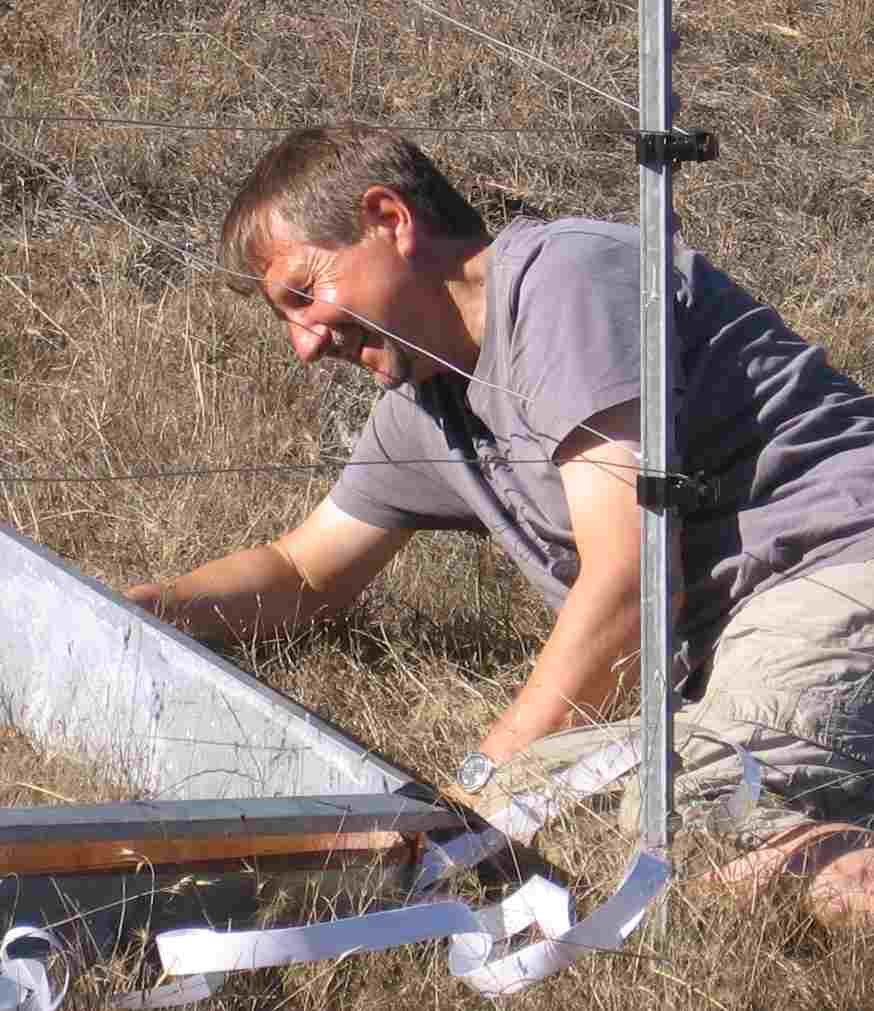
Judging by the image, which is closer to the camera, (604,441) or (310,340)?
(604,441)

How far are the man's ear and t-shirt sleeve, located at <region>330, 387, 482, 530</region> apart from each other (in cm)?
35

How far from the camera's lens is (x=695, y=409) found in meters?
2.57

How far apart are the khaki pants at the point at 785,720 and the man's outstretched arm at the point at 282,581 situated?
845 millimetres

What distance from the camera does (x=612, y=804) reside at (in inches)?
91.2

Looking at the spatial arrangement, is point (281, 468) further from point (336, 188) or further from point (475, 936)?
point (475, 936)

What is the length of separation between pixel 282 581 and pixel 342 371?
1601mm

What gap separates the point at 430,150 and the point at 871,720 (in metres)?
3.72

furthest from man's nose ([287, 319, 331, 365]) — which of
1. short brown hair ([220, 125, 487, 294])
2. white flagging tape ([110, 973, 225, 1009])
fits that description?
white flagging tape ([110, 973, 225, 1009])

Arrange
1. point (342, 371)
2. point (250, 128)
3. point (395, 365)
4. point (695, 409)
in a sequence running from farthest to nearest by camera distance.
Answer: point (342, 371) < point (250, 128) < point (395, 365) < point (695, 409)

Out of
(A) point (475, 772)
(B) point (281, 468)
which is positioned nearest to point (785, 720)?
(A) point (475, 772)

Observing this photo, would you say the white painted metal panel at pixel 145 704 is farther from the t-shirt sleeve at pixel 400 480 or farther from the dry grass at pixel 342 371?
the t-shirt sleeve at pixel 400 480

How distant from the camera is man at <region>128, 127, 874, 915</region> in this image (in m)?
2.36

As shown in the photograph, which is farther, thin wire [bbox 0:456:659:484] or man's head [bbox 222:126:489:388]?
man's head [bbox 222:126:489:388]

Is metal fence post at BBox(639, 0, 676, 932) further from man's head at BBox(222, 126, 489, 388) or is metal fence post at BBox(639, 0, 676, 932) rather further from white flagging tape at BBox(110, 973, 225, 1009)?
man's head at BBox(222, 126, 489, 388)
